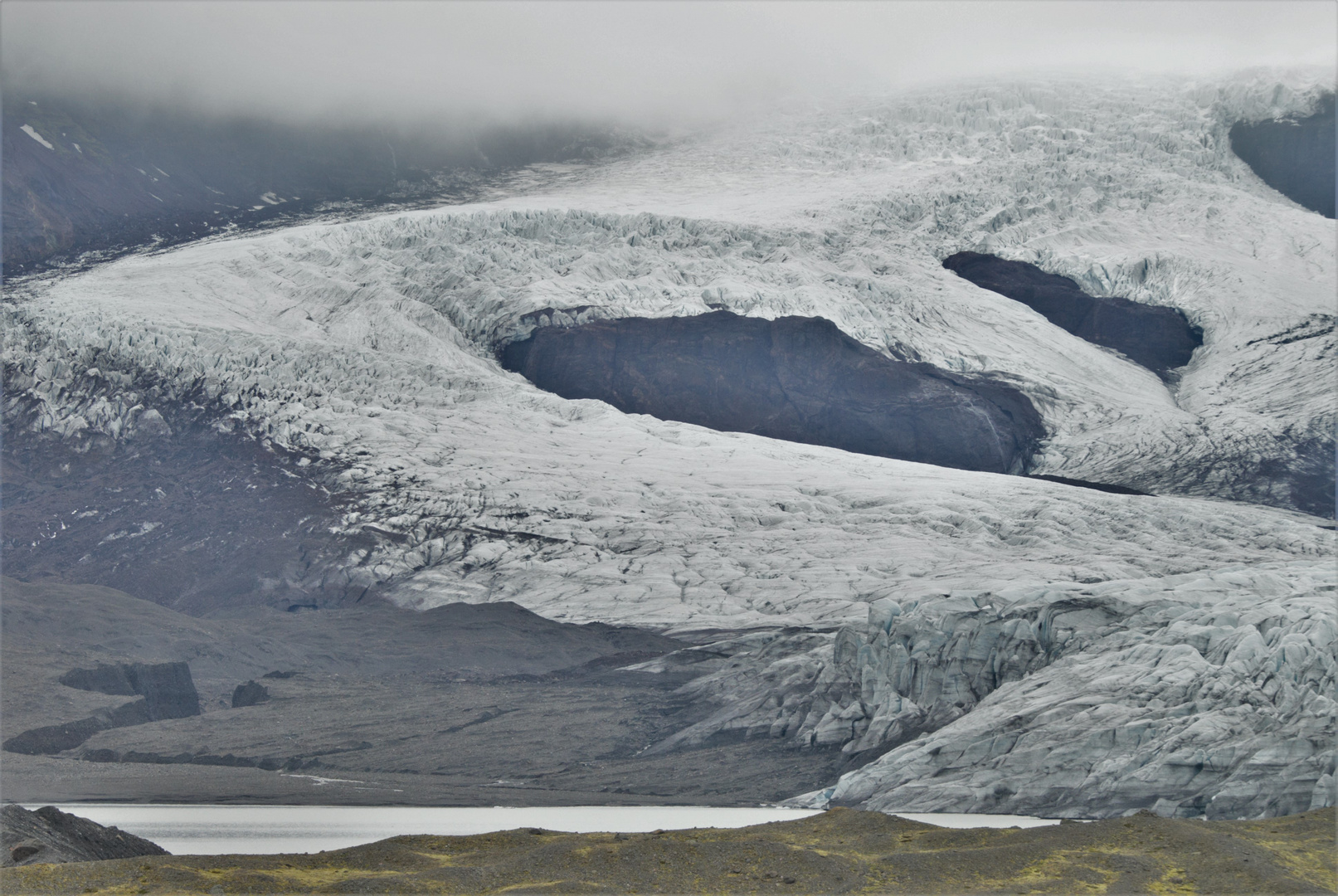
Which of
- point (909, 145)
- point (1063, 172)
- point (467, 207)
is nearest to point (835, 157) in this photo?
point (909, 145)

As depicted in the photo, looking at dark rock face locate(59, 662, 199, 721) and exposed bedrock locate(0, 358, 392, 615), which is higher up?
exposed bedrock locate(0, 358, 392, 615)

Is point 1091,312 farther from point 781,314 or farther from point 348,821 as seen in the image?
point 348,821

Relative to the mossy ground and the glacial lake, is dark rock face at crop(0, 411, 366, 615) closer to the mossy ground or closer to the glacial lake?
the glacial lake

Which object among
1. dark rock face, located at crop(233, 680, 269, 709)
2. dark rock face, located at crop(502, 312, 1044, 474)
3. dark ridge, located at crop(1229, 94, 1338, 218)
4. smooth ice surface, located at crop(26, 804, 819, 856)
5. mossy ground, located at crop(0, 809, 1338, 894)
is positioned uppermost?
dark ridge, located at crop(1229, 94, 1338, 218)

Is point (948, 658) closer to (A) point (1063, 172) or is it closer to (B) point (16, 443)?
(B) point (16, 443)

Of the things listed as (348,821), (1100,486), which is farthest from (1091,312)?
(348,821)

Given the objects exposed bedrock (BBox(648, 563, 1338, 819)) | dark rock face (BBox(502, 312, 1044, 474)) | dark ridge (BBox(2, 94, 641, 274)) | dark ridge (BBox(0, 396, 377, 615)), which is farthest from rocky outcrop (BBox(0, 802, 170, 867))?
dark ridge (BBox(2, 94, 641, 274))

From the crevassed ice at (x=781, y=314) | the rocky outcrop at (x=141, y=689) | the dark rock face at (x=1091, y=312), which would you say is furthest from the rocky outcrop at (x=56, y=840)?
the dark rock face at (x=1091, y=312)
